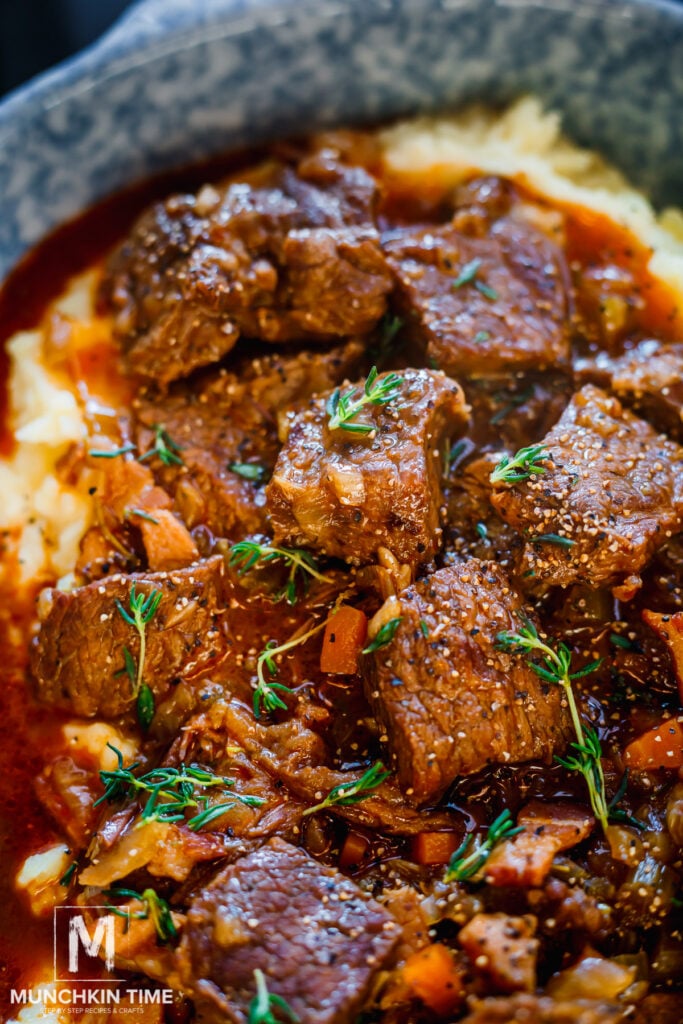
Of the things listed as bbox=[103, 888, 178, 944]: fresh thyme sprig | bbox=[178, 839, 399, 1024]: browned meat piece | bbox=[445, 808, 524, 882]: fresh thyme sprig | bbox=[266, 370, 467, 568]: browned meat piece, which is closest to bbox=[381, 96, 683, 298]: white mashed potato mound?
bbox=[266, 370, 467, 568]: browned meat piece

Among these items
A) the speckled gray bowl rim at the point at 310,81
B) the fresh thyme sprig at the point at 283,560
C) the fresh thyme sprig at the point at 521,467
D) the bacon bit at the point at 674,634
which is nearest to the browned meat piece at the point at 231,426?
the fresh thyme sprig at the point at 283,560

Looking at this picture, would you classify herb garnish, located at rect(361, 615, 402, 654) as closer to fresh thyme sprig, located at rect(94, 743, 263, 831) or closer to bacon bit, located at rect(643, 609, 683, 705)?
fresh thyme sprig, located at rect(94, 743, 263, 831)

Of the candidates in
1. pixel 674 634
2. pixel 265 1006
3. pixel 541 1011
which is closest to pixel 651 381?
pixel 674 634

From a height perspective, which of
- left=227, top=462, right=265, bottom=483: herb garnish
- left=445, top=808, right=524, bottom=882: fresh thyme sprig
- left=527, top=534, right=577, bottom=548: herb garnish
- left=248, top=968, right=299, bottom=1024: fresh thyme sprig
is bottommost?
left=445, top=808, right=524, bottom=882: fresh thyme sprig

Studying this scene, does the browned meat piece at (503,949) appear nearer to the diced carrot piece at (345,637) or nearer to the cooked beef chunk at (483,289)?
the diced carrot piece at (345,637)

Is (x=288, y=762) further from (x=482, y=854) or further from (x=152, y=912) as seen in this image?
(x=482, y=854)

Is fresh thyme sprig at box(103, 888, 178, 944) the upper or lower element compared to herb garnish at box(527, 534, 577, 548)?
lower

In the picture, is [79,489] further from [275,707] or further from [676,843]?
[676,843]
